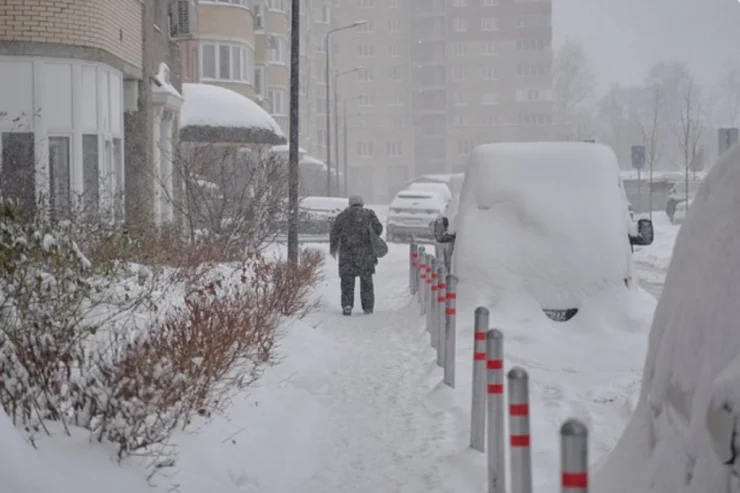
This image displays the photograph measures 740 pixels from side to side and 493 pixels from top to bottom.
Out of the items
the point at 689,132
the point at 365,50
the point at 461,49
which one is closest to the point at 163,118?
the point at 689,132

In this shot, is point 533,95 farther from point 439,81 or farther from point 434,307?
point 434,307

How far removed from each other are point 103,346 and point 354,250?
10739mm

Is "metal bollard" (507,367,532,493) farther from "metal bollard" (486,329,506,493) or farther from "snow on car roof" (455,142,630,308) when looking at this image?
"snow on car roof" (455,142,630,308)

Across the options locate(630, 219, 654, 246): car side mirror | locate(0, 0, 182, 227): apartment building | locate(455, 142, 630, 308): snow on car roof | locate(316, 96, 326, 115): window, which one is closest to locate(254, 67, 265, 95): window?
locate(0, 0, 182, 227): apartment building

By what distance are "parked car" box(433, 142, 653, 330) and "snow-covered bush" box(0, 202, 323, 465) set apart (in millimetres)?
3104

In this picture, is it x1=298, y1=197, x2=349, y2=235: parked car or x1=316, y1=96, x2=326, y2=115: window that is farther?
x1=316, y1=96, x2=326, y2=115: window

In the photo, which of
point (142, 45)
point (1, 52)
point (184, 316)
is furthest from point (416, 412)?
point (142, 45)

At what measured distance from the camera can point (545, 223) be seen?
542 inches

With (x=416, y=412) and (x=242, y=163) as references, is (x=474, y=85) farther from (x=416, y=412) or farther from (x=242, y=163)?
(x=416, y=412)

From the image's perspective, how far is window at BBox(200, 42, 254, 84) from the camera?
157 feet

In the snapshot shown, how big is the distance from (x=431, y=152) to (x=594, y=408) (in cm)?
11232

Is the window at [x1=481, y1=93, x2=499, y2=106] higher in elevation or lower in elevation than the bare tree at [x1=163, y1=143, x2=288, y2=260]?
higher

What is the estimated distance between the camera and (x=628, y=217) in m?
14.2

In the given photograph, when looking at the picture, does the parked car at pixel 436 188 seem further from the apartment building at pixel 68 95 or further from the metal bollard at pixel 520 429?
the metal bollard at pixel 520 429
